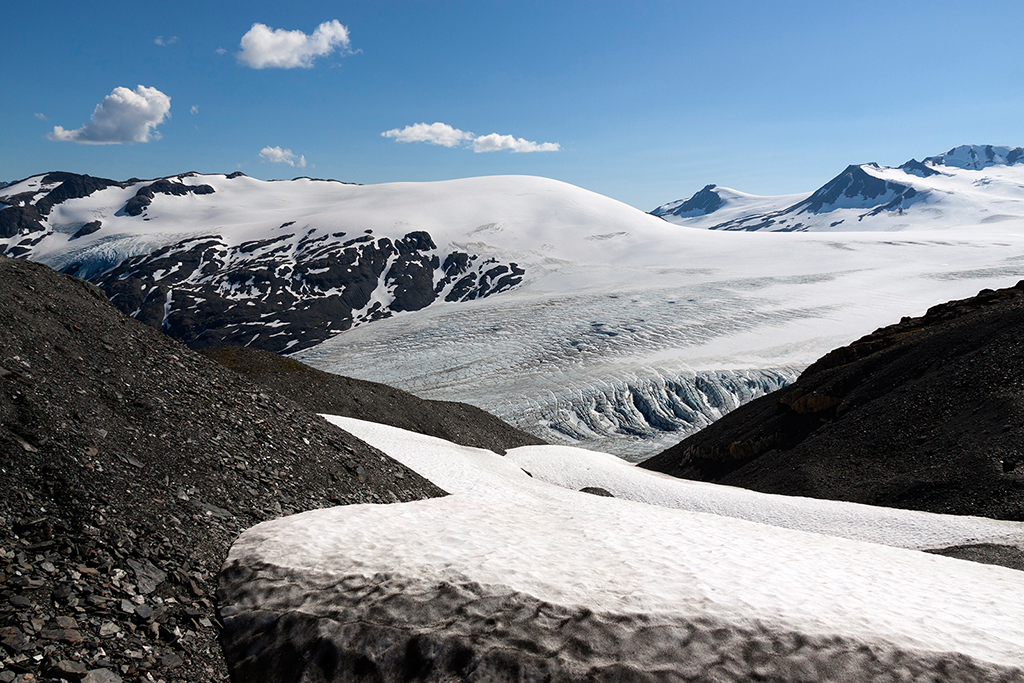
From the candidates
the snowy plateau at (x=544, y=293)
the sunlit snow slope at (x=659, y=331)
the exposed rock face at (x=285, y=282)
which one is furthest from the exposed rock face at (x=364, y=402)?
the exposed rock face at (x=285, y=282)

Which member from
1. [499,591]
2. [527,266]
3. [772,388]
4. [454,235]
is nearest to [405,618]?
[499,591]

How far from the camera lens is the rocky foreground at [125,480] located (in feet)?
23.7

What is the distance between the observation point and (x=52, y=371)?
36.2 ft

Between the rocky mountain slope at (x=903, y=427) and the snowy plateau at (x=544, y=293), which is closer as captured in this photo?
the rocky mountain slope at (x=903, y=427)

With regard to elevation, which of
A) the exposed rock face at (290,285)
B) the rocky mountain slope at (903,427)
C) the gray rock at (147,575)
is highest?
the exposed rock face at (290,285)

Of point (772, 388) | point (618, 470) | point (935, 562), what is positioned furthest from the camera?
point (772, 388)

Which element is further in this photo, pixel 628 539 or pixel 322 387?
pixel 322 387

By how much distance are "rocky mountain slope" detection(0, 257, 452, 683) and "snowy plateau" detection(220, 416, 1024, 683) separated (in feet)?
2.38

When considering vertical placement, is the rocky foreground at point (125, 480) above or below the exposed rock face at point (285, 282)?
below

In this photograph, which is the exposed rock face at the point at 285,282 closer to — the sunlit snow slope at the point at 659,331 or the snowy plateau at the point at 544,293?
the snowy plateau at the point at 544,293

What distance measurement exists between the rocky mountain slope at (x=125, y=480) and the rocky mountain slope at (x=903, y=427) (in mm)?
19006

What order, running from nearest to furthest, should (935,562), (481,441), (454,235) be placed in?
(935,562)
(481,441)
(454,235)

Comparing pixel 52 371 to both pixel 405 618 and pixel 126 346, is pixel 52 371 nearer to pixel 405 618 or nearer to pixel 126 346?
pixel 126 346

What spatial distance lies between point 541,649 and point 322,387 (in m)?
28.5
